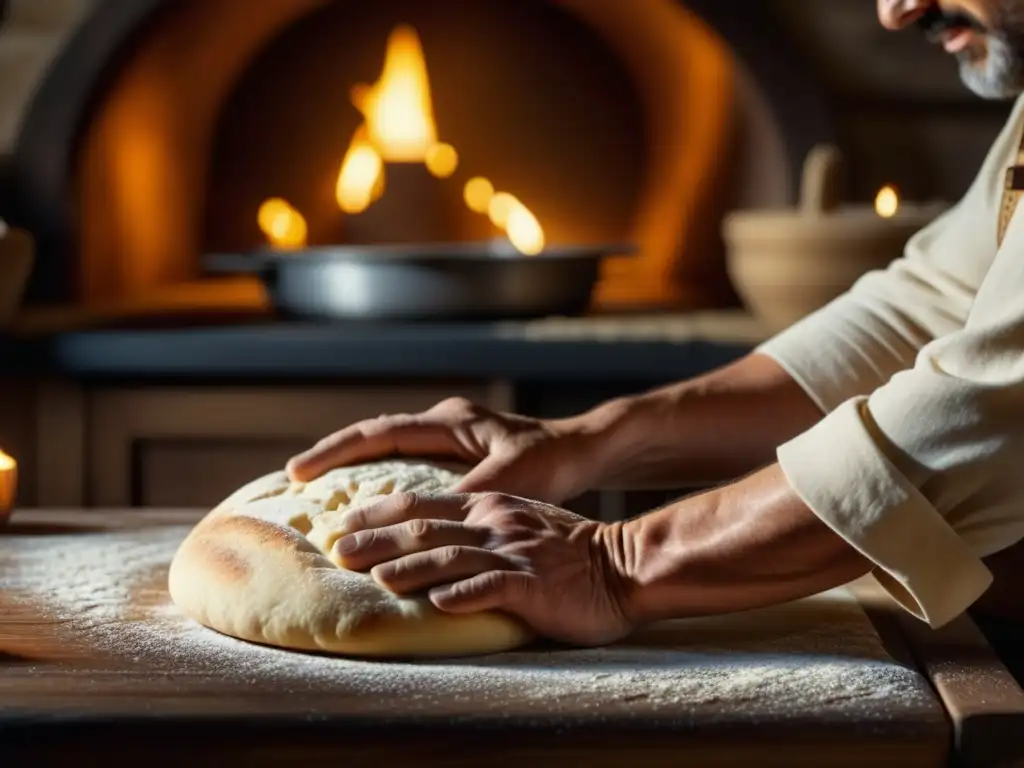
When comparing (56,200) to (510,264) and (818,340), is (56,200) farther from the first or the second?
(818,340)

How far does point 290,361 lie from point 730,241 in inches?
26.1

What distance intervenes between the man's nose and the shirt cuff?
370 mm

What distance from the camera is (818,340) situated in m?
1.33

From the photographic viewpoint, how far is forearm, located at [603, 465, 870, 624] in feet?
3.12

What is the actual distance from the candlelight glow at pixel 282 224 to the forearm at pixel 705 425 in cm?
137

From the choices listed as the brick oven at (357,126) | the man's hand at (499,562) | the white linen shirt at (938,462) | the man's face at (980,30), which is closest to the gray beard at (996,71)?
the man's face at (980,30)

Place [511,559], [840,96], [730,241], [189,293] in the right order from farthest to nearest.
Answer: [189,293]
[840,96]
[730,241]
[511,559]

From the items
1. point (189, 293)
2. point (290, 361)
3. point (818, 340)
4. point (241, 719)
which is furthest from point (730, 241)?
point (241, 719)

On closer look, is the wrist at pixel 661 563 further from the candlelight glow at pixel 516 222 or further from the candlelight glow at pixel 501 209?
the candlelight glow at pixel 501 209

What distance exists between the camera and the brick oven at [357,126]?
227 cm

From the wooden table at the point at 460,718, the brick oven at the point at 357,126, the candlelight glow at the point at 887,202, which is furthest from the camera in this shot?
the brick oven at the point at 357,126

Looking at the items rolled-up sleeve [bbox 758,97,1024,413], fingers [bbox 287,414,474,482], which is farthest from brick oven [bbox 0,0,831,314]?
fingers [bbox 287,414,474,482]

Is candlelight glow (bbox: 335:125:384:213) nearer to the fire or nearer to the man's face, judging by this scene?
the fire

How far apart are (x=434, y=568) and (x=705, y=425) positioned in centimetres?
42
